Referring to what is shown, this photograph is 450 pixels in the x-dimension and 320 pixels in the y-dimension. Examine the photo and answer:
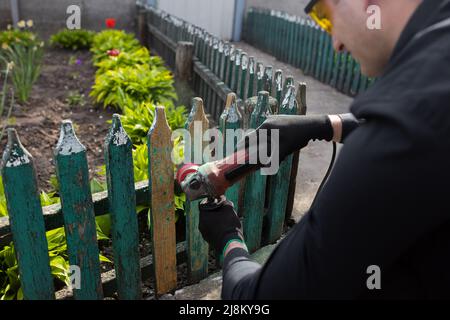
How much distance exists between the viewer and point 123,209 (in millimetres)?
1976

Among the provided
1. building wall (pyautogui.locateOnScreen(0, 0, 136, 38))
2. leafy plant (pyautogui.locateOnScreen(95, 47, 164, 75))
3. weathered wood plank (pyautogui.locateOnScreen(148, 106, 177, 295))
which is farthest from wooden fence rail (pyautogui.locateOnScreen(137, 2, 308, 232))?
building wall (pyautogui.locateOnScreen(0, 0, 136, 38))

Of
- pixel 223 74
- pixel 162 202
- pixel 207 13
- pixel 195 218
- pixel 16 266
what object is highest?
pixel 207 13

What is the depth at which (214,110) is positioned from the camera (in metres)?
4.35

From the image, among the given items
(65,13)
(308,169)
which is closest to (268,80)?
(308,169)

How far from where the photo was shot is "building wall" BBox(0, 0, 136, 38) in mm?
9312

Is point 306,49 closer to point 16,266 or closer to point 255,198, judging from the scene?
point 255,198

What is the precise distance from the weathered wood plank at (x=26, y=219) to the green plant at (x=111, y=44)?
18.8 ft

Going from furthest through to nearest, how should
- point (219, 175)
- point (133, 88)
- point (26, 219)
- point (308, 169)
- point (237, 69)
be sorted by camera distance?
point (133, 88) < point (308, 169) < point (237, 69) < point (26, 219) < point (219, 175)

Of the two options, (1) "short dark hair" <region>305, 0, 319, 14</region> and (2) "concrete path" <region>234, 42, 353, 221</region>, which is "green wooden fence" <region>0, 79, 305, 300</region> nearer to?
(2) "concrete path" <region>234, 42, 353, 221</region>

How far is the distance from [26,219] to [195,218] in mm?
884

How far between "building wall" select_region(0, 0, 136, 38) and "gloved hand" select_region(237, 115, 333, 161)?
9.44 m

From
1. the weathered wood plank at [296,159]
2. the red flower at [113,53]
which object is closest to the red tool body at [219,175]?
the weathered wood plank at [296,159]

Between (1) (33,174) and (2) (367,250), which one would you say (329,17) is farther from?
(1) (33,174)
